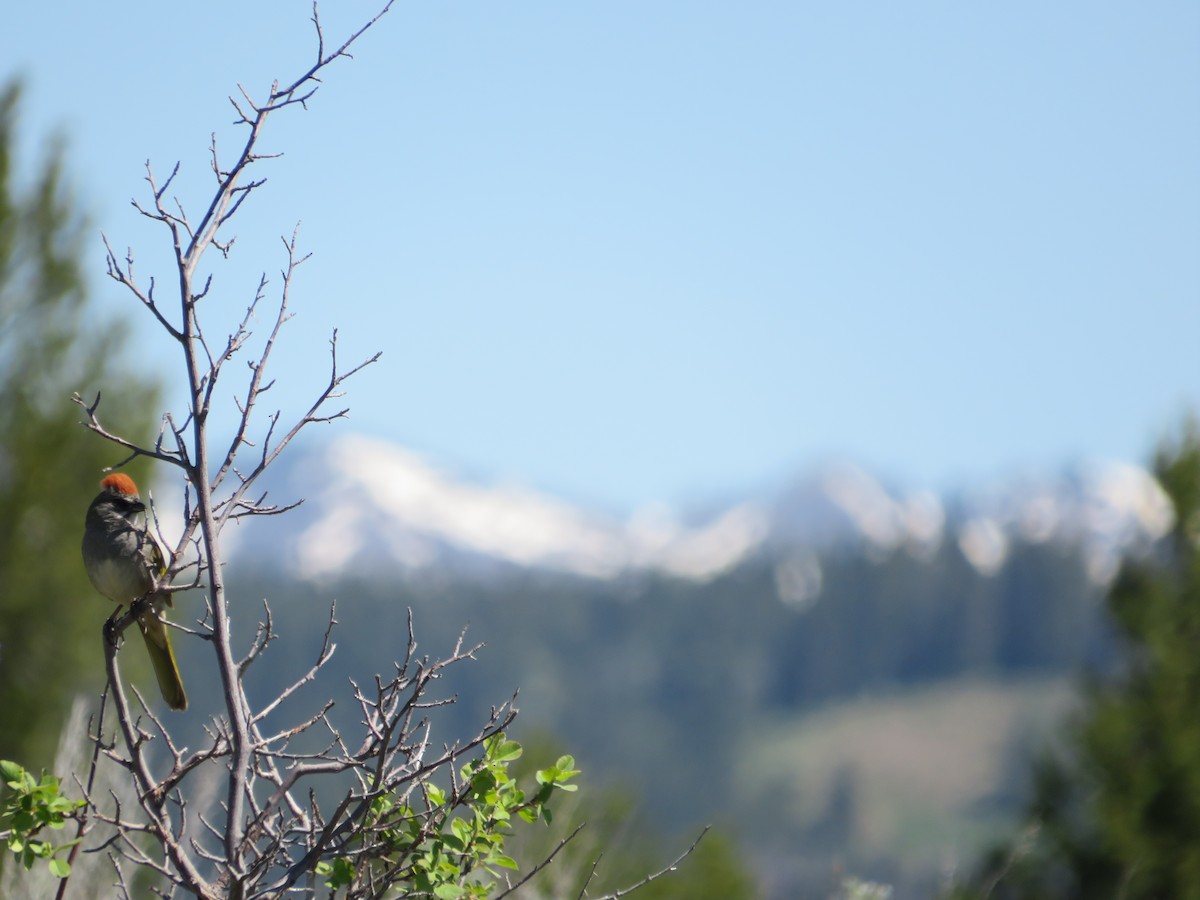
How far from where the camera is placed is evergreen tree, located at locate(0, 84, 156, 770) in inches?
928

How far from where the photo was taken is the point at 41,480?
78.0ft

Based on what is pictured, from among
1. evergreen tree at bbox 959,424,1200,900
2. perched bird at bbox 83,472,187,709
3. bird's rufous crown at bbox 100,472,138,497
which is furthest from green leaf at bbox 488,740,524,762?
evergreen tree at bbox 959,424,1200,900

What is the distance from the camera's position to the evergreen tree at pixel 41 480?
2356 cm

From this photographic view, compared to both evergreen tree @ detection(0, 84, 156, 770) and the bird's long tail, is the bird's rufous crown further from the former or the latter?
evergreen tree @ detection(0, 84, 156, 770)

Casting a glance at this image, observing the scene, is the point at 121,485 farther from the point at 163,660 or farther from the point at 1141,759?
the point at 1141,759

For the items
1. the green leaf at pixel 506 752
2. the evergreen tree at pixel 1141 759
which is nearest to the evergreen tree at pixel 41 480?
the evergreen tree at pixel 1141 759

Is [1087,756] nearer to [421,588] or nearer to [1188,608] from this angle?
[1188,608]

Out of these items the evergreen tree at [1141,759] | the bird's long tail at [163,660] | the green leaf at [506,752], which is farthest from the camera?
the evergreen tree at [1141,759]

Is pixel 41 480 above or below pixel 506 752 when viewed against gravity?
above

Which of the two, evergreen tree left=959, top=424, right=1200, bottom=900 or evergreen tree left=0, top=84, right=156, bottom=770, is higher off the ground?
evergreen tree left=0, top=84, right=156, bottom=770

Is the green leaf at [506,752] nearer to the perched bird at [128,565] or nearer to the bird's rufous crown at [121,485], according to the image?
the perched bird at [128,565]

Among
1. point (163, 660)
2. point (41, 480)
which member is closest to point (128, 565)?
point (163, 660)

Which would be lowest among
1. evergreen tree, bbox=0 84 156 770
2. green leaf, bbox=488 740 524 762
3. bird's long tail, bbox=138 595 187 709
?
green leaf, bbox=488 740 524 762

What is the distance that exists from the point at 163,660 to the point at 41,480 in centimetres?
2011
